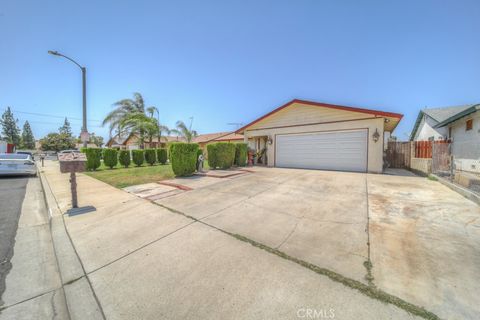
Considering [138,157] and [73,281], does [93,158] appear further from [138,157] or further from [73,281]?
[73,281]

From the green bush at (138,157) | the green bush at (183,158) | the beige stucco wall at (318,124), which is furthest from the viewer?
the green bush at (138,157)

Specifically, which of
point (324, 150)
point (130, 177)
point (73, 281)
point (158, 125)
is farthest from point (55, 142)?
point (73, 281)

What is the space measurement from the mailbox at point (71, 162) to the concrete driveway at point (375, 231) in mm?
2043

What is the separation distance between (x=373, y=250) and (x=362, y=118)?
9924 mm

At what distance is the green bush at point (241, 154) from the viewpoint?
13.4 metres

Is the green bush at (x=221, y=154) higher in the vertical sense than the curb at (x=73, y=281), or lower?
higher

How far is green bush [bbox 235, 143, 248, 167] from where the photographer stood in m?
13.4

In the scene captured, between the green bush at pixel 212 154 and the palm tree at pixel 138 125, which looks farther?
the palm tree at pixel 138 125

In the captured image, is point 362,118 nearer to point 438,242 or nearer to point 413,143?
point 413,143

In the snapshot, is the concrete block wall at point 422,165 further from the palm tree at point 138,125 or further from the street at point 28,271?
the palm tree at point 138,125

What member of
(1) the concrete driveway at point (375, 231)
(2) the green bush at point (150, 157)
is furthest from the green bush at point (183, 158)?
(2) the green bush at point (150, 157)

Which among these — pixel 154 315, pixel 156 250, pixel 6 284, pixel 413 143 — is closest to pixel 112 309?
pixel 154 315

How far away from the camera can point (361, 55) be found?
33.9ft

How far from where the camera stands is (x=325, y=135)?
11766 millimetres
